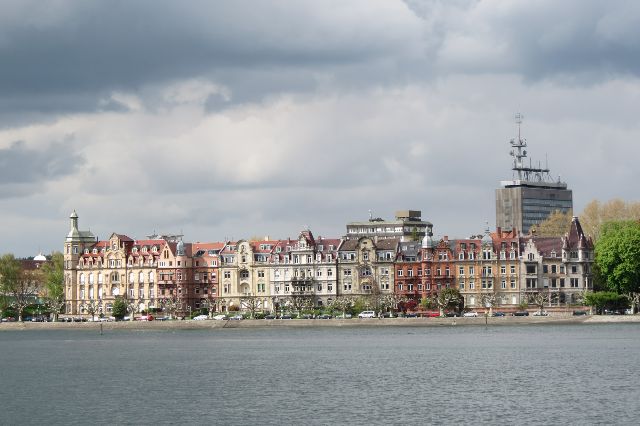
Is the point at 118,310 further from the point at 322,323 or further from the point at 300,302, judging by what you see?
the point at 322,323

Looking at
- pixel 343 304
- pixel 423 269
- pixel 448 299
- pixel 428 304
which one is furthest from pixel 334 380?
pixel 423 269

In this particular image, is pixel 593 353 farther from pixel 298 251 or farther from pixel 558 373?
pixel 298 251

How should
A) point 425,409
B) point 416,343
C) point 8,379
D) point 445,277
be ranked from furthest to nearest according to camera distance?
point 445,277 → point 416,343 → point 8,379 → point 425,409

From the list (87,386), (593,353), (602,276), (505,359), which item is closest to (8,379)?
(87,386)

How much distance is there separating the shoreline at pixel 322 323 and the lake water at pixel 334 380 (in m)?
15.2

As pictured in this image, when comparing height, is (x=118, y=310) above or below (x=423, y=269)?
below

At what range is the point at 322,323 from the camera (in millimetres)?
174750

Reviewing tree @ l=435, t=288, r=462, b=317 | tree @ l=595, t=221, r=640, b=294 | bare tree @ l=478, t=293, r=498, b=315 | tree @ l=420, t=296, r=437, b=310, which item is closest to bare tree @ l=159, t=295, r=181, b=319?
tree @ l=420, t=296, r=437, b=310

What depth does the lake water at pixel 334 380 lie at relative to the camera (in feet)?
251

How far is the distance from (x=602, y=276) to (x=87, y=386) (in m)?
94.7

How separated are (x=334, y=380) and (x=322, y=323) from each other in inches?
3129

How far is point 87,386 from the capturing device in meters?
94.4

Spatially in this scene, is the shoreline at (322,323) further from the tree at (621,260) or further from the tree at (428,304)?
the tree at (428,304)

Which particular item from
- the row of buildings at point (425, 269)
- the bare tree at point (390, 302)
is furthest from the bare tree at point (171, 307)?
the bare tree at point (390, 302)
